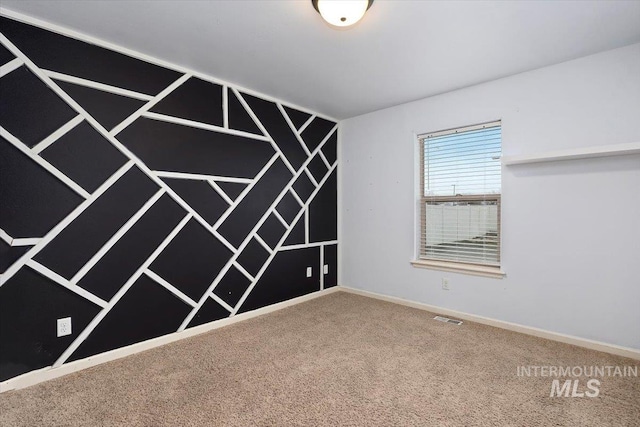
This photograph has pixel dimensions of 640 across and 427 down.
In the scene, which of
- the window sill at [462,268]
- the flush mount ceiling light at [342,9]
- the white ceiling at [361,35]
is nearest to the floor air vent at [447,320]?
the window sill at [462,268]

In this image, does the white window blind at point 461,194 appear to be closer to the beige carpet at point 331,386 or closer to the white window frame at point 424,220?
the white window frame at point 424,220

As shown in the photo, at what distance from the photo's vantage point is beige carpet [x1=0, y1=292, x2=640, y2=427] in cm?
164

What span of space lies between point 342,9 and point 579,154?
210 cm

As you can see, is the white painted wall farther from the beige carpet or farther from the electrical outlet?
the electrical outlet

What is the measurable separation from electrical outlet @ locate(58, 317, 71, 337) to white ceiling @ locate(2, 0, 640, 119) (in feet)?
6.59

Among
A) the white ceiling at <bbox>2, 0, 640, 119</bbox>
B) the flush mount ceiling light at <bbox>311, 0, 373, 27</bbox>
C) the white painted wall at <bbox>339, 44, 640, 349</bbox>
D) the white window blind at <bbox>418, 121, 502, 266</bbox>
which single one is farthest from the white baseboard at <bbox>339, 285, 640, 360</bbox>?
the flush mount ceiling light at <bbox>311, 0, 373, 27</bbox>

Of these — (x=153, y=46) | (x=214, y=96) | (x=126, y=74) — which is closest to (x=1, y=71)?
(x=126, y=74)

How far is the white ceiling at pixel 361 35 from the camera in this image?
1883 millimetres

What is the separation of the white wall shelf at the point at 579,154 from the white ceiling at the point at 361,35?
783mm

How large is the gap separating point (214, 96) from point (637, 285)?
3806 mm

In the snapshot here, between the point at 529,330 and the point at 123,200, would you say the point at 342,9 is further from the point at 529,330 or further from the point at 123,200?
the point at 529,330

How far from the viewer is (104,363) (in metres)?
2.22

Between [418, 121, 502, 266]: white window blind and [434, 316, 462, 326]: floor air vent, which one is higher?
[418, 121, 502, 266]: white window blind

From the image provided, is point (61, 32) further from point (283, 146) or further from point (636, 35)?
point (636, 35)
